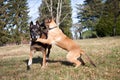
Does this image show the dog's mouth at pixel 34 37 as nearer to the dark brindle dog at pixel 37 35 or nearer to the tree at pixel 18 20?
the dark brindle dog at pixel 37 35

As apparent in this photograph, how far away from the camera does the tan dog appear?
9508 millimetres

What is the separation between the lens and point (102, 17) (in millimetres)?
47219

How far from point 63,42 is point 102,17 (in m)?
38.2

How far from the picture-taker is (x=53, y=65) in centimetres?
1062

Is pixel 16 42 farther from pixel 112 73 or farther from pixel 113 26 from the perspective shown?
pixel 112 73

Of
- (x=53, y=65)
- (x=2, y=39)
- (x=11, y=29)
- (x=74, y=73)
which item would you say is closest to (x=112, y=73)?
(x=74, y=73)

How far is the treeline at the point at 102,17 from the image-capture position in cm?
4381

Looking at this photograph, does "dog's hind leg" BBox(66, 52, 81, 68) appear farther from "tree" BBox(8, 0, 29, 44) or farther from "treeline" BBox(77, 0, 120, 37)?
"tree" BBox(8, 0, 29, 44)

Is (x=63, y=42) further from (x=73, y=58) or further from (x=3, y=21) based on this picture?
(x=3, y=21)

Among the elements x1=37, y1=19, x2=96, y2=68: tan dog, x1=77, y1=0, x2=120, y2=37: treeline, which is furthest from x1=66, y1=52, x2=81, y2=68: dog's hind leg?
x1=77, y1=0, x2=120, y2=37: treeline

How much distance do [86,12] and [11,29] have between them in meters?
16.8

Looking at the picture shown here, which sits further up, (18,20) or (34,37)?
(34,37)

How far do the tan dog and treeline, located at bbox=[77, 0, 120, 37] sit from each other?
33.5 m

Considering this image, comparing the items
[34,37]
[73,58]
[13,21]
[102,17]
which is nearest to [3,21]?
[13,21]
